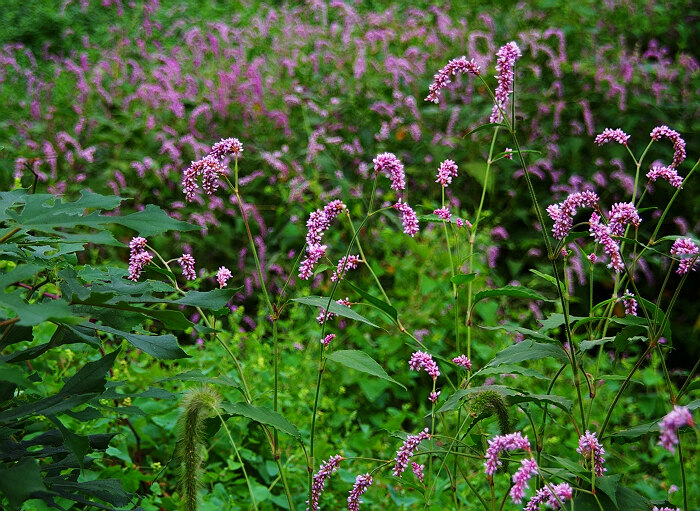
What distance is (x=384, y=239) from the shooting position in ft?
12.2

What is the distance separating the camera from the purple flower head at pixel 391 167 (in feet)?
4.76

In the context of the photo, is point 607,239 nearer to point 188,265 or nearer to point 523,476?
point 523,476

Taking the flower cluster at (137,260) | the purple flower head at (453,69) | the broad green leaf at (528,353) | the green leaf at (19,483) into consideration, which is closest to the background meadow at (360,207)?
the broad green leaf at (528,353)

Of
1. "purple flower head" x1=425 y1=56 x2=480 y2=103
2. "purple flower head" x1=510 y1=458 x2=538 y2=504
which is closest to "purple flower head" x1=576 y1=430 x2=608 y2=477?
"purple flower head" x1=510 y1=458 x2=538 y2=504

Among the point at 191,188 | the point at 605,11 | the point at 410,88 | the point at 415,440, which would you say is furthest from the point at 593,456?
the point at 605,11

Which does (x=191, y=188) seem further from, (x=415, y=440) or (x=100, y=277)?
(x=415, y=440)

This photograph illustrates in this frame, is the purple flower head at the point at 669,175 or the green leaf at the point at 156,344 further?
the purple flower head at the point at 669,175

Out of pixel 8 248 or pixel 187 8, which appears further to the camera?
pixel 187 8

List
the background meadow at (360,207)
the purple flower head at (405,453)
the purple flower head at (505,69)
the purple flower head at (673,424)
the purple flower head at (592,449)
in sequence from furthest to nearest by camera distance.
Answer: the background meadow at (360,207) → the purple flower head at (505,69) → the purple flower head at (405,453) → the purple flower head at (592,449) → the purple flower head at (673,424)

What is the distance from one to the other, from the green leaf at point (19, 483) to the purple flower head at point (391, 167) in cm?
76

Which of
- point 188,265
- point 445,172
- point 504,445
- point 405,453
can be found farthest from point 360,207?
point 504,445

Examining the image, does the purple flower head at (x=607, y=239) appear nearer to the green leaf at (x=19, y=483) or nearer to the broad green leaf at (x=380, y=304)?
the broad green leaf at (x=380, y=304)

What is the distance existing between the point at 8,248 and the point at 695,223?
167 inches

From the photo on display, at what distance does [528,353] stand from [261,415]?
465mm
